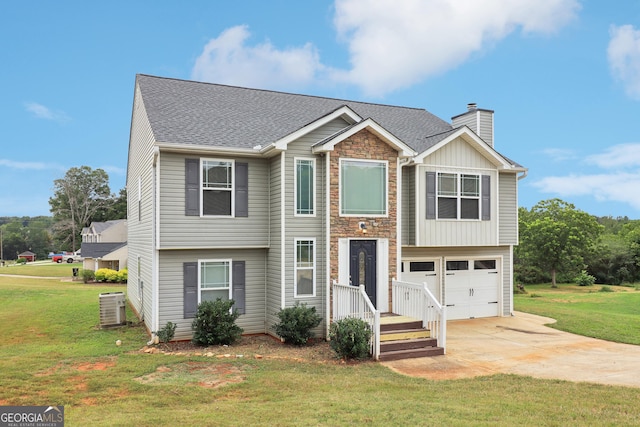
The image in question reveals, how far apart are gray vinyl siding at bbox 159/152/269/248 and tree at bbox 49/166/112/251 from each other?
6118 centimetres

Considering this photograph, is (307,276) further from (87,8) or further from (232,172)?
(87,8)

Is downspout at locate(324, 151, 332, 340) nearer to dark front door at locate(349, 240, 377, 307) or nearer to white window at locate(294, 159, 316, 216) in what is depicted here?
Answer: white window at locate(294, 159, 316, 216)

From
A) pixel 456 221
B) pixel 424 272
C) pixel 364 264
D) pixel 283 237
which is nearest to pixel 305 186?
pixel 283 237

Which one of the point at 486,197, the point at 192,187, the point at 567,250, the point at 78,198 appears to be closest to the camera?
the point at 192,187

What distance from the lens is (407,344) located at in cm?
1126

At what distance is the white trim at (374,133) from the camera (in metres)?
12.5

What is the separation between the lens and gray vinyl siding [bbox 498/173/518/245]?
54.0 ft

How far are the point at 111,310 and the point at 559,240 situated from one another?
3415 centimetres

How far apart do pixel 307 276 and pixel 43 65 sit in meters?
31.2

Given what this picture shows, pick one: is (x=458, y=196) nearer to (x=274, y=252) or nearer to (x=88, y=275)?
(x=274, y=252)

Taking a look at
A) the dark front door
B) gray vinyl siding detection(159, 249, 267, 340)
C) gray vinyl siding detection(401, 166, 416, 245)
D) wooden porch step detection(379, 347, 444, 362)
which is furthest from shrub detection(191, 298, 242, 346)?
gray vinyl siding detection(401, 166, 416, 245)

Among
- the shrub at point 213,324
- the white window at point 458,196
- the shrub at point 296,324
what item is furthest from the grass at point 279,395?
the white window at point 458,196

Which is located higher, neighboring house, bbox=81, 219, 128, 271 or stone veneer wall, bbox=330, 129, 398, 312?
stone veneer wall, bbox=330, 129, 398, 312

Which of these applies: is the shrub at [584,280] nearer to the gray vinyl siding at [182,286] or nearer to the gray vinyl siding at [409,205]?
the gray vinyl siding at [409,205]
